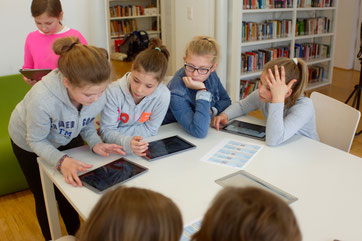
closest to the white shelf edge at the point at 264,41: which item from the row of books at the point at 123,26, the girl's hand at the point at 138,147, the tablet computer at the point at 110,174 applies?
the girl's hand at the point at 138,147

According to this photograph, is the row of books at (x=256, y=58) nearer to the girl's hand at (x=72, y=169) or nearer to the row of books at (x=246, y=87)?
the row of books at (x=246, y=87)

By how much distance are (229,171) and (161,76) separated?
0.57 meters

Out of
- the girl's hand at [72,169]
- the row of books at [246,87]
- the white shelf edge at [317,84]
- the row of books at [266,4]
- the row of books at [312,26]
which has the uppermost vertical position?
the row of books at [266,4]

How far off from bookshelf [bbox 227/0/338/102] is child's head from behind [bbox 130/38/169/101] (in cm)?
261

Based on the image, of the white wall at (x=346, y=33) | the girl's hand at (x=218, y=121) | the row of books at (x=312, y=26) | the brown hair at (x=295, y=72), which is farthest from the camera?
the white wall at (x=346, y=33)

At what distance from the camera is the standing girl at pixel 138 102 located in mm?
1659

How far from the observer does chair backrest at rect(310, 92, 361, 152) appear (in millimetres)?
1854

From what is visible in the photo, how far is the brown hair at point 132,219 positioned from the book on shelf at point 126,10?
6.86 m

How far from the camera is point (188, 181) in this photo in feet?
4.52

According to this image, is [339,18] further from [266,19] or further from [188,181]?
[188,181]

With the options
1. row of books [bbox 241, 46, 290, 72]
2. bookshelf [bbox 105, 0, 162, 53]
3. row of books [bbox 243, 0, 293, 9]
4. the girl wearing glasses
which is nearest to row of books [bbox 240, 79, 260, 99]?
row of books [bbox 241, 46, 290, 72]

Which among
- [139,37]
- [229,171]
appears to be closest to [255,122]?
[229,171]

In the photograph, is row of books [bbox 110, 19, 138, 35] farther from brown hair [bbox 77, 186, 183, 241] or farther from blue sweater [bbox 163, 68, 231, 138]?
brown hair [bbox 77, 186, 183, 241]

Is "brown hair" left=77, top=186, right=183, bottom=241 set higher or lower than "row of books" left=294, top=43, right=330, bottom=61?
higher
